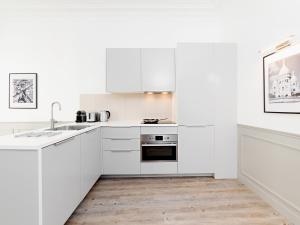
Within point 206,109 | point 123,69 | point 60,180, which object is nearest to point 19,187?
point 60,180

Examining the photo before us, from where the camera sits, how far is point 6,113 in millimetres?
4219

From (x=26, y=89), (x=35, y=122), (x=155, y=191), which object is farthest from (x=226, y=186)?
(x=26, y=89)

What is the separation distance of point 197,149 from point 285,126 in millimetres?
1483

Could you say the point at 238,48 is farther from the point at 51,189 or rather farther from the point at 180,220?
the point at 51,189

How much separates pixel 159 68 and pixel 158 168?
157 cm

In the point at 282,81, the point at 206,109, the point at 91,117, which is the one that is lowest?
the point at 91,117

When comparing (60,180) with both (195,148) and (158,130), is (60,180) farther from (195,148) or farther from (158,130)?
(195,148)

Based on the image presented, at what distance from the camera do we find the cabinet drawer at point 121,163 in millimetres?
3654

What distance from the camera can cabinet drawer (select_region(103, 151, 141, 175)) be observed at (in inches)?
144

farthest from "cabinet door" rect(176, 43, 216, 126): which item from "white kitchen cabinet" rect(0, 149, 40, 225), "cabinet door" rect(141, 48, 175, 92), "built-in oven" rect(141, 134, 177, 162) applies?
"white kitchen cabinet" rect(0, 149, 40, 225)

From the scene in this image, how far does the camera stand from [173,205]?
2.70 m

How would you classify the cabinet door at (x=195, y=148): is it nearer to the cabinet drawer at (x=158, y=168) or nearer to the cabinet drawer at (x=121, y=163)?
the cabinet drawer at (x=158, y=168)

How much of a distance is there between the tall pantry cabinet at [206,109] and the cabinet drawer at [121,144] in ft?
2.21

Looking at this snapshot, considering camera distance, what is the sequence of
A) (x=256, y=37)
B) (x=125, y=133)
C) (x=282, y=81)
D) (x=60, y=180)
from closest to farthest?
(x=60, y=180)
(x=282, y=81)
(x=256, y=37)
(x=125, y=133)
